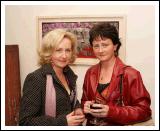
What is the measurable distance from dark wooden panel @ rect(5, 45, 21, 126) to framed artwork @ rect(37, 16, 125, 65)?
0.17 meters

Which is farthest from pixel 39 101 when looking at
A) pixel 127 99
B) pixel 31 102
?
pixel 127 99

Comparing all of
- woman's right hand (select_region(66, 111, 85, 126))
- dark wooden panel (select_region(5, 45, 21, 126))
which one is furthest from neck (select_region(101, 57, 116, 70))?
dark wooden panel (select_region(5, 45, 21, 126))

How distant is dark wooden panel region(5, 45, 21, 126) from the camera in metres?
1.23

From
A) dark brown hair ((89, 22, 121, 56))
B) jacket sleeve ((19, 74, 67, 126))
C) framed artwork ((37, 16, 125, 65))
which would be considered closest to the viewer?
jacket sleeve ((19, 74, 67, 126))

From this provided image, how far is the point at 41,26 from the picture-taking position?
49.4 inches

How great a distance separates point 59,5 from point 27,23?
0.21 meters

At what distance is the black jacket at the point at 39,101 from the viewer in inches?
38.8

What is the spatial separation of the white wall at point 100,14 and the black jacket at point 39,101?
0.54ft

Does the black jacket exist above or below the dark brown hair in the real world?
below

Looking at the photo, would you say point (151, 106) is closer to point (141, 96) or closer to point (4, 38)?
point (141, 96)

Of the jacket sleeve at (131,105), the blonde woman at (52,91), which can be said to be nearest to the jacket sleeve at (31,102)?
the blonde woman at (52,91)

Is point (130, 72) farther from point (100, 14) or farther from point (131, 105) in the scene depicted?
point (100, 14)

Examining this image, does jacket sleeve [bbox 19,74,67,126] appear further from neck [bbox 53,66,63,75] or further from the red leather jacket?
the red leather jacket

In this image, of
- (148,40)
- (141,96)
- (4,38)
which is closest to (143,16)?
(148,40)
